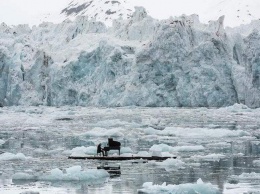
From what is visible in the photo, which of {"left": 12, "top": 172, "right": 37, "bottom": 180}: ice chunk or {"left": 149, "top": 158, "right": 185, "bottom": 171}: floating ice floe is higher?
{"left": 149, "top": 158, "right": 185, "bottom": 171}: floating ice floe

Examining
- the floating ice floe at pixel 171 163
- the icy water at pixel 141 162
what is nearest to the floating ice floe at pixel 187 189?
the icy water at pixel 141 162

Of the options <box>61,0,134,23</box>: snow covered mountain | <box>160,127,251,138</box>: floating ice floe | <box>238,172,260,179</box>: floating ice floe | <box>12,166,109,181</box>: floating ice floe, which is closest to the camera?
<box>238,172,260,179</box>: floating ice floe

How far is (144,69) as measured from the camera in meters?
48.8

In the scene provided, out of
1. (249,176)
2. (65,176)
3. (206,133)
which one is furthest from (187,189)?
(206,133)

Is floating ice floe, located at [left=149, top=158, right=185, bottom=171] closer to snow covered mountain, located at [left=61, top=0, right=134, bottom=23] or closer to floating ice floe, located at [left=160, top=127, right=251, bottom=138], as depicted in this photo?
floating ice floe, located at [left=160, top=127, right=251, bottom=138]

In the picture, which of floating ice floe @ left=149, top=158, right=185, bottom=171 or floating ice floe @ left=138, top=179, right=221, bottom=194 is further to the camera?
floating ice floe @ left=149, top=158, right=185, bottom=171

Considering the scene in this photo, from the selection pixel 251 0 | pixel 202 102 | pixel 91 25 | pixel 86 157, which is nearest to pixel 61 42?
pixel 91 25

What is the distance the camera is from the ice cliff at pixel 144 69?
45.8 meters

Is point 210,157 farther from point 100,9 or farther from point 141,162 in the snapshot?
point 100,9

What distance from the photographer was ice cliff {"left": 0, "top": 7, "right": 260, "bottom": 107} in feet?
150

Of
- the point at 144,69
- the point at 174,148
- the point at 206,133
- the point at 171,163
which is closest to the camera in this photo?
the point at 171,163

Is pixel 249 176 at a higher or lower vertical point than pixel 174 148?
lower

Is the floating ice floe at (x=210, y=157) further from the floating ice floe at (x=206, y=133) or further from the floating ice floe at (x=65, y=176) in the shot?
the floating ice floe at (x=206, y=133)

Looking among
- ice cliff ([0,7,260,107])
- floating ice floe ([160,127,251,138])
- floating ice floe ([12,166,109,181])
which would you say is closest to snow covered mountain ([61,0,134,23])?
ice cliff ([0,7,260,107])
